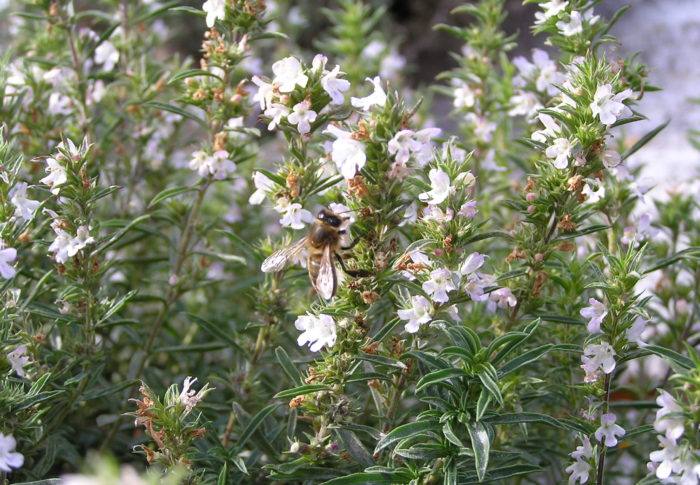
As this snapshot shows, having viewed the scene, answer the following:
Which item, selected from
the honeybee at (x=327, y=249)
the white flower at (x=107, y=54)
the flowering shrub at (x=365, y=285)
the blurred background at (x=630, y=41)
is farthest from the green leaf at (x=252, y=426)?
the blurred background at (x=630, y=41)

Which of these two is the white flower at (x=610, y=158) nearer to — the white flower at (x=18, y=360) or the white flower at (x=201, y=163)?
the white flower at (x=201, y=163)

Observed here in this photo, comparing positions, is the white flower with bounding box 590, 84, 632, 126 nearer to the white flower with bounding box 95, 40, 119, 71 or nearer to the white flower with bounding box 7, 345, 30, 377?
the white flower with bounding box 7, 345, 30, 377

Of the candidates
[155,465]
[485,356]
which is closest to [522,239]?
[485,356]

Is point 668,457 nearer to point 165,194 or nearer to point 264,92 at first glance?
point 264,92

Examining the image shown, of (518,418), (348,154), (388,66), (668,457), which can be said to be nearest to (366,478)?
(518,418)

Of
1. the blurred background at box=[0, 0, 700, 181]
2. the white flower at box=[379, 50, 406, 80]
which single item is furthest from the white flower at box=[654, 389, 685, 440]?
the white flower at box=[379, 50, 406, 80]

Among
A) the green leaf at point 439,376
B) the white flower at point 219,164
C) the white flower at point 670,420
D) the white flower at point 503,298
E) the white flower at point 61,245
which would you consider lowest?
the white flower at point 670,420
